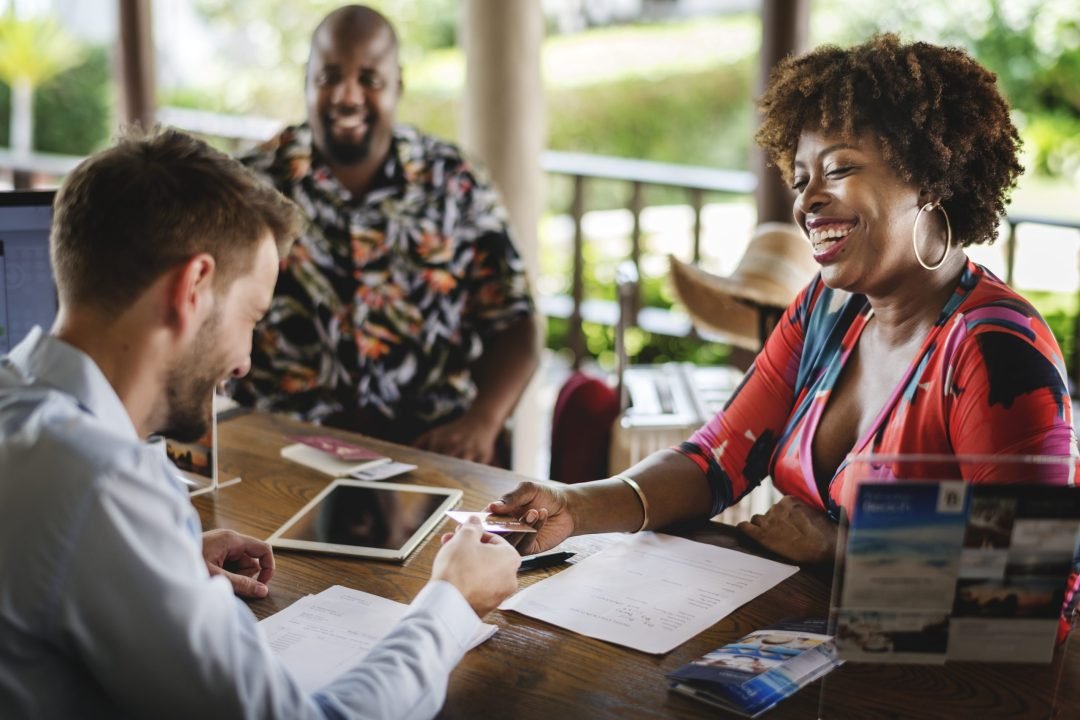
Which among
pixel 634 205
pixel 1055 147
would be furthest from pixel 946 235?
pixel 1055 147

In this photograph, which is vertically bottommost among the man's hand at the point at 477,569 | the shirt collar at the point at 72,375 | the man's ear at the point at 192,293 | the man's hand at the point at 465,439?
the man's hand at the point at 465,439

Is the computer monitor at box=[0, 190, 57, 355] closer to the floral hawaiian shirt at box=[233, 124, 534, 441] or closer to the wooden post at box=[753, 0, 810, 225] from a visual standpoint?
the floral hawaiian shirt at box=[233, 124, 534, 441]

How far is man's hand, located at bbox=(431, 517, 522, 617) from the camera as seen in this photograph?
129 centimetres

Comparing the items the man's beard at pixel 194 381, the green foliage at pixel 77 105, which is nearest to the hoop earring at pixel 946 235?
the man's beard at pixel 194 381

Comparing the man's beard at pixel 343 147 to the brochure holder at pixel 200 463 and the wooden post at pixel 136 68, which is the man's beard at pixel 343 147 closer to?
the brochure holder at pixel 200 463

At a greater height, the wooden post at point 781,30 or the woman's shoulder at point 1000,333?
the wooden post at point 781,30

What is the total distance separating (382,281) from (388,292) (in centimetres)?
3

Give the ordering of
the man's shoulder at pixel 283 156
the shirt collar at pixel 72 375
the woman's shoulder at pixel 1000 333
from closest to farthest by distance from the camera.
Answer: the shirt collar at pixel 72 375, the woman's shoulder at pixel 1000 333, the man's shoulder at pixel 283 156

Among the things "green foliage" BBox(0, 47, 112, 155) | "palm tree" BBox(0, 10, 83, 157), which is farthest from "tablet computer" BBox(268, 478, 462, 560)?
"green foliage" BBox(0, 47, 112, 155)

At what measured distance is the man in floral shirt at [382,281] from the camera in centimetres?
274

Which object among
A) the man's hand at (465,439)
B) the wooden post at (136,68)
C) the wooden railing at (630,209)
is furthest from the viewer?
the wooden post at (136,68)

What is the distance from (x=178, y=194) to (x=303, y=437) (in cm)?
102

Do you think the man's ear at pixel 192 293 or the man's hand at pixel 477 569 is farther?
the man's hand at pixel 477 569

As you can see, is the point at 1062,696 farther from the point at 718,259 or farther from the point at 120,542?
the point at 718,259
